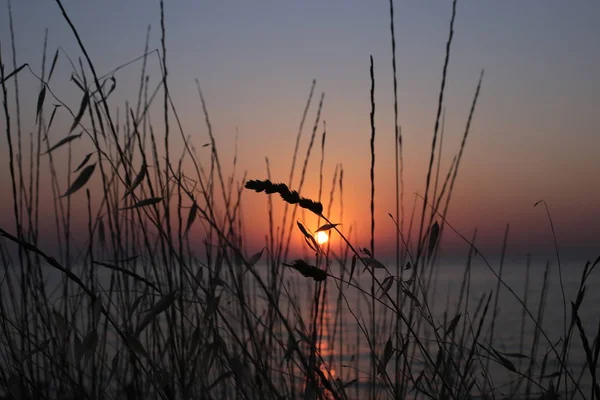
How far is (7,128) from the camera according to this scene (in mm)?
1318

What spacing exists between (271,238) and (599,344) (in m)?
1.00

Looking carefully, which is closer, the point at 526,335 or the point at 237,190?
the point at 237,190

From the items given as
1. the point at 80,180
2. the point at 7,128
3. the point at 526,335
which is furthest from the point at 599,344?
the point at 526,335

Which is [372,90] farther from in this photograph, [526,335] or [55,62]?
[526,335]

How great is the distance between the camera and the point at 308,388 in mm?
932

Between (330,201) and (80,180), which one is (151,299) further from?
(330,201)

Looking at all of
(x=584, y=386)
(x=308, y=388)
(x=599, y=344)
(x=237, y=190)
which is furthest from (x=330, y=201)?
(x=584, y=386)

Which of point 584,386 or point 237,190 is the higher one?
point 237,190

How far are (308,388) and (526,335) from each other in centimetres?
623

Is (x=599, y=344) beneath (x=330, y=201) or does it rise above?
beneath

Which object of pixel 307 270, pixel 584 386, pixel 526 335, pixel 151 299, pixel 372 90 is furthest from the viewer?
pixel 526 335

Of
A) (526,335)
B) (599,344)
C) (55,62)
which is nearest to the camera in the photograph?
(599,344)

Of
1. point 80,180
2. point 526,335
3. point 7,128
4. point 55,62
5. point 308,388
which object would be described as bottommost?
point 526,335

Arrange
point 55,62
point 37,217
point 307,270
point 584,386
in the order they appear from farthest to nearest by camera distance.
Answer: point 584,386 → point 37,217 → point 55,62 → point 307,270
